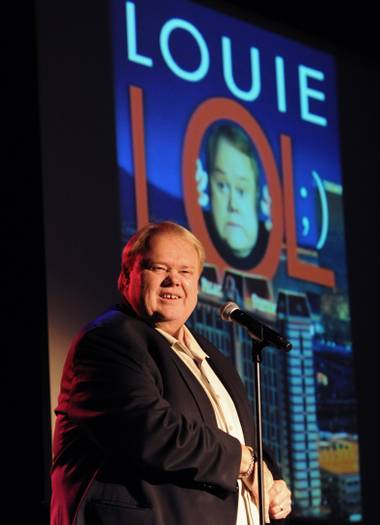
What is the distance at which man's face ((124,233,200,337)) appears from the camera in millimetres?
2932

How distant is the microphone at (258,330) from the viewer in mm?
2842

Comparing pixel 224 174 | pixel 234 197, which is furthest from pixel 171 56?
pixel 234 197

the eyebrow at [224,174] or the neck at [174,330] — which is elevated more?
the eyebrow at [224,174]

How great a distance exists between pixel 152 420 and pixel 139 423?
3cm

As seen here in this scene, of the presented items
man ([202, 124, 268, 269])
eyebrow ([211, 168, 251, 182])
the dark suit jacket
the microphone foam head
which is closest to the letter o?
man ([202, 124, 268, 269])

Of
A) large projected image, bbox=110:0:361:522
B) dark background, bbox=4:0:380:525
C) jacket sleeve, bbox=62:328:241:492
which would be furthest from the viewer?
large projected image, bbox=110:0:361:522

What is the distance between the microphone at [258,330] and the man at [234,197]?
181 cm

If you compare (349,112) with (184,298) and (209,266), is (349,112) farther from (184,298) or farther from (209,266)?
(184,298)

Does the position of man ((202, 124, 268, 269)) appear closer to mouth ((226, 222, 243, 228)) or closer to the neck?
mouth ((226, 222, 243, 228))

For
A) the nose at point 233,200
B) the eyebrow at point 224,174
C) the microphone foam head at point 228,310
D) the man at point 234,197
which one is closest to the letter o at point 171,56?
the man at point 234,197

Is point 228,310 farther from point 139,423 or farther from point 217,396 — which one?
point 139,423

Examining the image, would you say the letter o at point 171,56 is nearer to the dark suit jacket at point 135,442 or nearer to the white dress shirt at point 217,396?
the white dress shirt at point 217,396

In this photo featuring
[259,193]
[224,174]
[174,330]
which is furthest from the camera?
[259,193]

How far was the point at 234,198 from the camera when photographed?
15.9 ft
